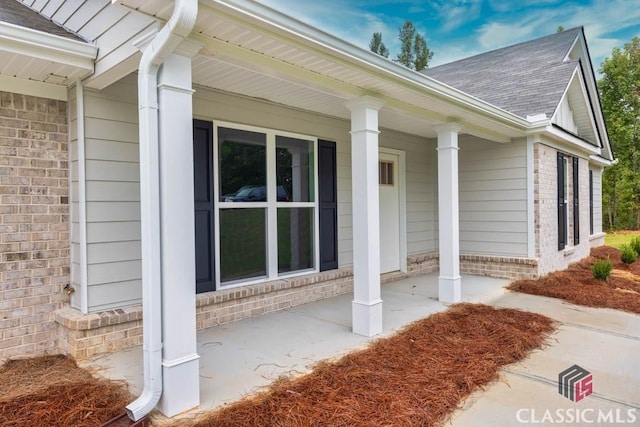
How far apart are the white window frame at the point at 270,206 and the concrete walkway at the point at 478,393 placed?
0.46 m

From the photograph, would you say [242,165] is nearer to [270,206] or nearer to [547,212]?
[270,206]

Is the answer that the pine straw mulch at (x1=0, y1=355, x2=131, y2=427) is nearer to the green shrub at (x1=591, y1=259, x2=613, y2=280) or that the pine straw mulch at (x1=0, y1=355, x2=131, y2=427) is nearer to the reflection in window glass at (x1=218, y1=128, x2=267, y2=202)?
the reflection in window glass at (x1=218, y1=128, x2=267, y2=202)

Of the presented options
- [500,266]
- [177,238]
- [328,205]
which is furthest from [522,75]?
[177,238]

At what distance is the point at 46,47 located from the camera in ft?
9.41

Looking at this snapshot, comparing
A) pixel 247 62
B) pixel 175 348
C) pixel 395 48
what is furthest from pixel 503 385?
pixel 395 48

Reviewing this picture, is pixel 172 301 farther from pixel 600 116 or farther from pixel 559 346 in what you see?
pixel 600 116

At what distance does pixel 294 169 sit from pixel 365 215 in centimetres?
154

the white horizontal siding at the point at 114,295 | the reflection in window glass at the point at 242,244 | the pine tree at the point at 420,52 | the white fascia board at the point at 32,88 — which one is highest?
the pine tree at the point at 420,52

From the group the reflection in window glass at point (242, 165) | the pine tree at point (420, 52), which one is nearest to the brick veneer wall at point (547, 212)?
the reflection in window glass at point (242, 165)

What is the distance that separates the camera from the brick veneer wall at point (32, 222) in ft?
10.5

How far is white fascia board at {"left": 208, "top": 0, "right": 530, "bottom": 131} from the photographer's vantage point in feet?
8.14

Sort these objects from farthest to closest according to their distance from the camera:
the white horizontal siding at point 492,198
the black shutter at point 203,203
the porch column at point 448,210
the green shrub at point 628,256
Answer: the green shrub at point 628,256 < the white horizontal siding at point 492,198 < the porch column at point 448,210 < the black shutter at point 203,203

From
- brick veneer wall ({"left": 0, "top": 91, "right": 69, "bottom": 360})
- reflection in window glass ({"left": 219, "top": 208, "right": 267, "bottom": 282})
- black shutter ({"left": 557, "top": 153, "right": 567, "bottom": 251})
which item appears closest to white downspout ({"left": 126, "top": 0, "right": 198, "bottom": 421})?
brick veneer wall ({"left": 0, "top": 91, "right": 69, "bottom": 360})

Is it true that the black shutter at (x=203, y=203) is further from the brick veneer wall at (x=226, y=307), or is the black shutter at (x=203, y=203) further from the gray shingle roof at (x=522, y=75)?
the gray shingle roof at (x=522, y=75)
